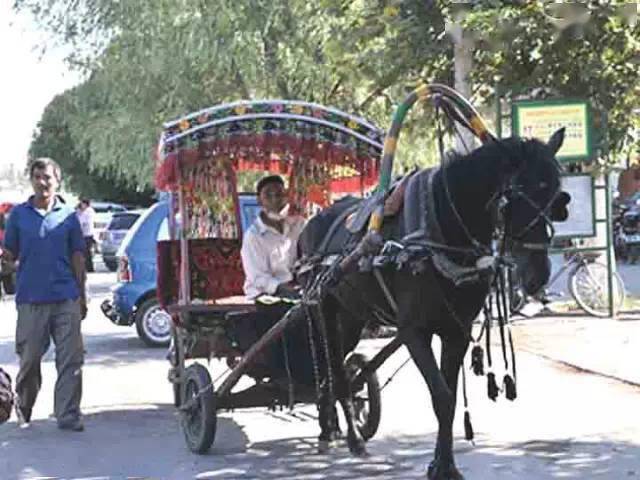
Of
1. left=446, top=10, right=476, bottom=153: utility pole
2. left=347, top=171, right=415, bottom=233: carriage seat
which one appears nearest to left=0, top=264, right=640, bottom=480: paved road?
left=347, top=171, right=415, bottom=233: carriage seat

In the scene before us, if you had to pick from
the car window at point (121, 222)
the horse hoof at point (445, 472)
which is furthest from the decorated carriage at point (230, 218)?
the car window at point (121, 222)

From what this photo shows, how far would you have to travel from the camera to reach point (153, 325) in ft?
49.5

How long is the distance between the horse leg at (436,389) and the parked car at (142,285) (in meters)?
8.15

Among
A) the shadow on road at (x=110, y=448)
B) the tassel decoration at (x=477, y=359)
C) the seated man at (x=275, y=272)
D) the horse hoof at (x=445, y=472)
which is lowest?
the shadow on road at (x=110, y=448)

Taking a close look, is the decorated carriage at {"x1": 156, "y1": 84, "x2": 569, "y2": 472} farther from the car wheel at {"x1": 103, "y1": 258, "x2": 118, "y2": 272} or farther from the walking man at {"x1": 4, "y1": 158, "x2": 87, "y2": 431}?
the car wheel at {"x1": 103, "y1": 258, "x2": 118, "y2": 272}

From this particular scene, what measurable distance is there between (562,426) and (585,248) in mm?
7997

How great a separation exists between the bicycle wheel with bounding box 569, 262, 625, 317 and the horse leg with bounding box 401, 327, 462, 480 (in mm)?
10235

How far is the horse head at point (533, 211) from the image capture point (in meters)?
6.29

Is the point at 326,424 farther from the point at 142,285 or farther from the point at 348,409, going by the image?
the point at 142,285

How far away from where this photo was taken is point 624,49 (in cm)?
1466

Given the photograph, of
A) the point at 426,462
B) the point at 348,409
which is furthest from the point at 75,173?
the point at 426,462

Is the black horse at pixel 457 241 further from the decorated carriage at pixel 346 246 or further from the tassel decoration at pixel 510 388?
the tassel decoration at pixel 510 388

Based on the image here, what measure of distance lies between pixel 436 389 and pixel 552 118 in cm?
982

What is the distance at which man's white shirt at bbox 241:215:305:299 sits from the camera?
28.7ft
